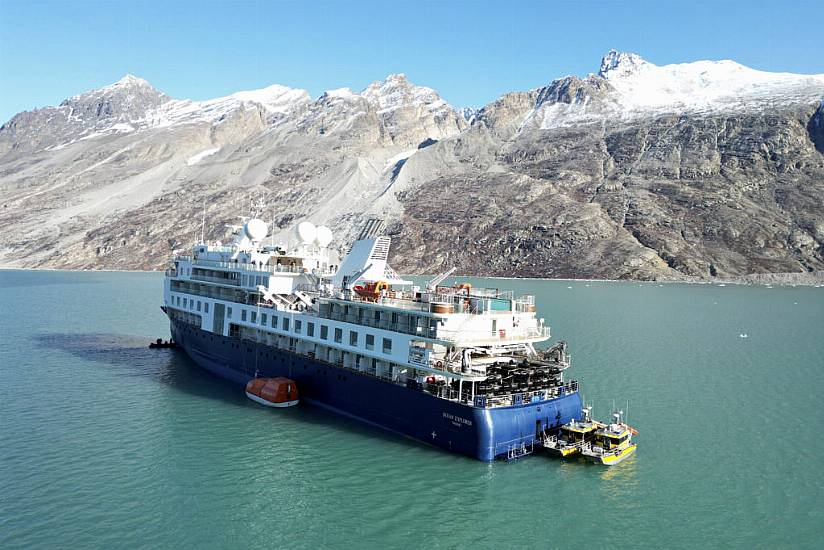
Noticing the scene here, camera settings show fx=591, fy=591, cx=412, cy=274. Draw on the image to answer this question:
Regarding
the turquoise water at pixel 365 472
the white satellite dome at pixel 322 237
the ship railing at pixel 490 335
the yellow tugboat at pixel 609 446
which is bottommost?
the turquoise water at pixel 365 472

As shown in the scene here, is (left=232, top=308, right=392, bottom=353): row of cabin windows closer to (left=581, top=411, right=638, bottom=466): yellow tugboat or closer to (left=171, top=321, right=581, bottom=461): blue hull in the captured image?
(left=171, top=321, right=581, bottom=461): blue hull

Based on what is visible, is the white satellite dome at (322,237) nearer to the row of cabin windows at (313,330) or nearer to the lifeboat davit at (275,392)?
the row of cabin windows at (313,330)

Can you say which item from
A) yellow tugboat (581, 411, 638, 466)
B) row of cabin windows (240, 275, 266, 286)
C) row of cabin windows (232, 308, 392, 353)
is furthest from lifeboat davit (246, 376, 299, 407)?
yellow tugboat (581, 411, 638, 466)

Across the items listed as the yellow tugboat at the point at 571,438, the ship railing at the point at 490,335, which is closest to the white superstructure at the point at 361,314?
the ship railing at the point at 490,335

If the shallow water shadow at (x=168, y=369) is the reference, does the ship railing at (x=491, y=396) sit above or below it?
above

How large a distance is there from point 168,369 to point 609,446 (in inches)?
1397

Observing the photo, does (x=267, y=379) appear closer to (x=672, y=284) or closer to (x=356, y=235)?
(x=672, y=284)

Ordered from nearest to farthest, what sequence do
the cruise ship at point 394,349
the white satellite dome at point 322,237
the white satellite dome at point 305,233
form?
the cruise ship at point 394,349 → the white satellite dome at point 305,233 → the white satellite dome at point 322,237

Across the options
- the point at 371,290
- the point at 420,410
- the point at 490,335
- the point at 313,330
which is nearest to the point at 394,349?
the point at 420,410

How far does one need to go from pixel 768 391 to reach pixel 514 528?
29456mm

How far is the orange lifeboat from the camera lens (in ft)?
111

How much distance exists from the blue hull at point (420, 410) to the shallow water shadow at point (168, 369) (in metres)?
0.60

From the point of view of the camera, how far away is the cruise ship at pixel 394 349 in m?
28.3

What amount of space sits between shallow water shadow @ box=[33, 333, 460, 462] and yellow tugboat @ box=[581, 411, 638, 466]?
23.9 feet
